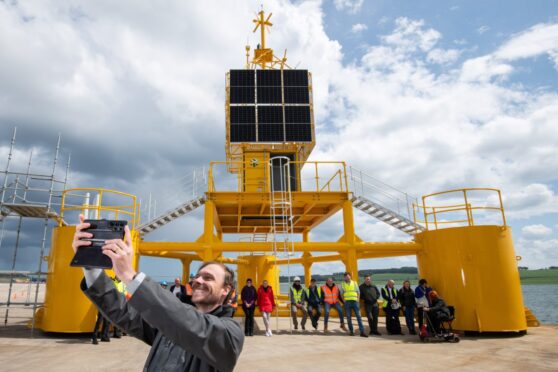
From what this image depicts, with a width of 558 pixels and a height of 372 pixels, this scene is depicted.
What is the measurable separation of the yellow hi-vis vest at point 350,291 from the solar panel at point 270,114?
931 cm

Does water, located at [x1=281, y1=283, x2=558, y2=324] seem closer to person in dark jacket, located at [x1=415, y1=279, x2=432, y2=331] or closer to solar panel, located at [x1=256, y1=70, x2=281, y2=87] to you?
person in dark jacket, located at [x1=415, y1=279, x2=432, y2=331]

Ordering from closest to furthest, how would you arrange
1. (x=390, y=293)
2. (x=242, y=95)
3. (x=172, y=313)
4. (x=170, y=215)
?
(x=172, y=313), (x=390, y=293), (x=170, y=215), (x=242, y=95)

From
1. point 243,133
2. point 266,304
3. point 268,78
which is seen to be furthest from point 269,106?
point 266,304

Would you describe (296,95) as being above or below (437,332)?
above

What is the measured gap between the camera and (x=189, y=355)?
69.1 inches

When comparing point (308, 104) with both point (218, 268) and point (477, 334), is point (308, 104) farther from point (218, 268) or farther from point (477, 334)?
point (218, 268)

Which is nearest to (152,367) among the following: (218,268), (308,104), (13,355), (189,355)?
(189,355)

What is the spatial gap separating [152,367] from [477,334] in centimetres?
1162

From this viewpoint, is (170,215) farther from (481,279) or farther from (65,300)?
(481,279)

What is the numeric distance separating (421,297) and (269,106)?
11.3 m

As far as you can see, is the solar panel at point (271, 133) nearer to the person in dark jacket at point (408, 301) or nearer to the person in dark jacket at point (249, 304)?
the person in dark jacket at point (249, 304)

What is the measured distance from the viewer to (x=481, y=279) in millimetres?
10617

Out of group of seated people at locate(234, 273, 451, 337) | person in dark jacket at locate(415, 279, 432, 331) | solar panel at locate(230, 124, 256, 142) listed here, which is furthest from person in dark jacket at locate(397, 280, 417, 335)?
solar panel at locate(230, 124, 256, 142)

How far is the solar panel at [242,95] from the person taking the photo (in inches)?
710
